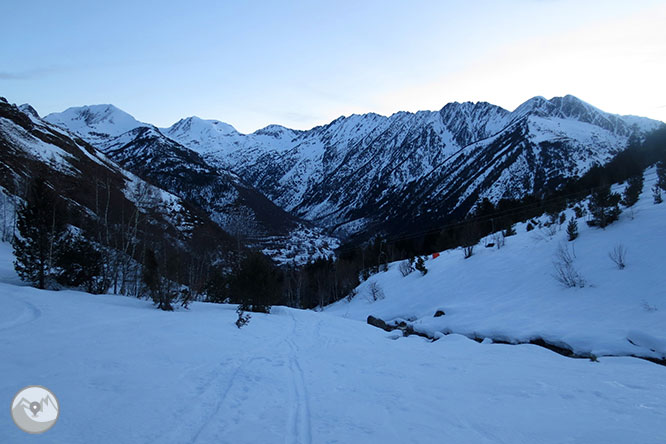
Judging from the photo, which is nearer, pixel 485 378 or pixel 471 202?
pixel 485 378

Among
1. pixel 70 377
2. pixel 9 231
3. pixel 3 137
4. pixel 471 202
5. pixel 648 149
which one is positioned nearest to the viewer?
pixel 70 377

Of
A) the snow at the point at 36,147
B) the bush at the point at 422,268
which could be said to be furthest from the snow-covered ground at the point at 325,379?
the snow at the point at 36,147

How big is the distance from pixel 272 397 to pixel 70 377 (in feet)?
10.9

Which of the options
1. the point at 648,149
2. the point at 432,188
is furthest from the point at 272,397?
the point at 432,188

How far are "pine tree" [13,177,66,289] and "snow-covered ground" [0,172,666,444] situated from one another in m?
4.73

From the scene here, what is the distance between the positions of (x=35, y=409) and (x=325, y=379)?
4924 mm

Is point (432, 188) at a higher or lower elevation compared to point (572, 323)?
higher

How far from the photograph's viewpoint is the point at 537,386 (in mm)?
7066

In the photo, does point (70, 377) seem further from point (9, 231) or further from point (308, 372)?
point (9, 231)

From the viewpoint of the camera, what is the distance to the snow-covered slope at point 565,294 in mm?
12461

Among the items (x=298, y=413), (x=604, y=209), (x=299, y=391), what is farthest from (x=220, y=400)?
(x=604, y=209)

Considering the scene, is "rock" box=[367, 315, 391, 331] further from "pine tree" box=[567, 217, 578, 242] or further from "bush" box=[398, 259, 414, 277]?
"bush" box=[398, 259, 414, 277]

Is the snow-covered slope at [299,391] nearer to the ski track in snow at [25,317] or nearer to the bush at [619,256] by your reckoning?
the ski track in snow at [25,317]

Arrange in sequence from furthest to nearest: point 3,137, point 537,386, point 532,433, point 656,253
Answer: point 3,137, point 656,253, point 537,386, point 532,433
